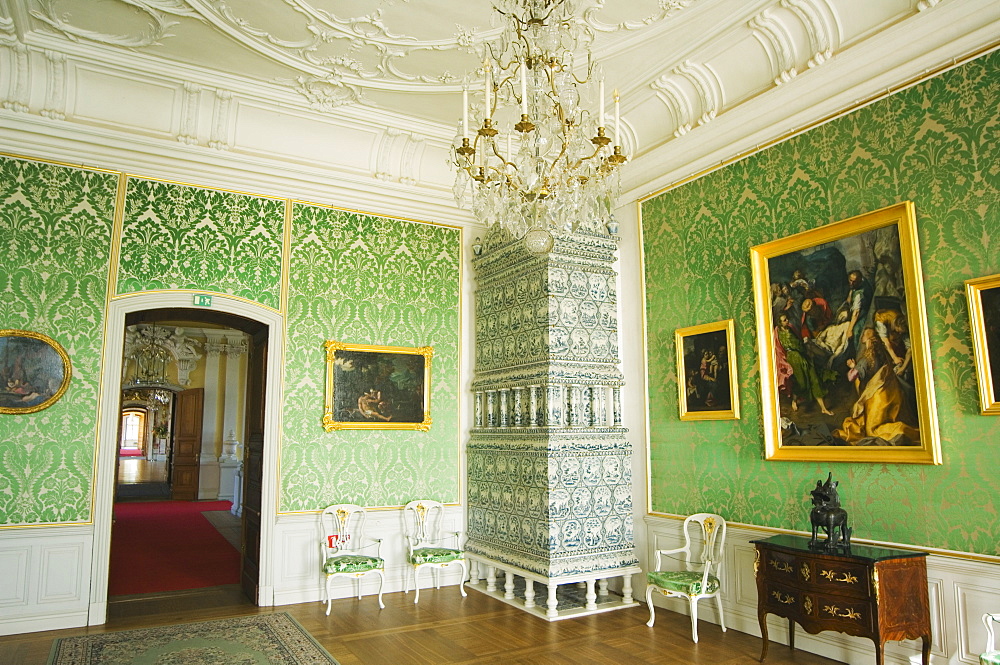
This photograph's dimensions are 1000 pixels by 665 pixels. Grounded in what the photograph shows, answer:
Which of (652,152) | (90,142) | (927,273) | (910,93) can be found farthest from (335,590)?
(910,93)

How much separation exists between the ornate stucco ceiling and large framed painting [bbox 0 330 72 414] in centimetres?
208

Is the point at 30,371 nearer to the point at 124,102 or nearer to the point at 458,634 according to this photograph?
the point at 124,102

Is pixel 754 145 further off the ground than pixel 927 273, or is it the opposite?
pixel 754 145

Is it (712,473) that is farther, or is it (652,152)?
(652,152)

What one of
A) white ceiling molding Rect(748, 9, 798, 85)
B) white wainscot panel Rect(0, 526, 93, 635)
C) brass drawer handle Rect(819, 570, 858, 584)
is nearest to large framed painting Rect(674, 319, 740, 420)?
brass drawer handle Rect(819, 570, 858, 584)

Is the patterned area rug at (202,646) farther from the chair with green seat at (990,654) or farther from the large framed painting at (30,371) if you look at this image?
the chair with green seat at (990,654)

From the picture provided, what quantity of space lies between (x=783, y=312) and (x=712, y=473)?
160 cm

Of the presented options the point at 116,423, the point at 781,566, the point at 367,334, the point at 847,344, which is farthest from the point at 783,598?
the point at 116,423

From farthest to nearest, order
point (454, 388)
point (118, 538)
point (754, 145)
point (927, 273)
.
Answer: point (118, 538), point (454, 388), point (754, 145), point (927, 273)

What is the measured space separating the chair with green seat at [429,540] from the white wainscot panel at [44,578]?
2958 millimetres

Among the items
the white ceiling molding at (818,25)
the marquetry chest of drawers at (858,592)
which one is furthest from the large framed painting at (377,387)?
the white ceiling molding at (818,25)

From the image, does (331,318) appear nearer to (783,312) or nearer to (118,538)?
(783,312)

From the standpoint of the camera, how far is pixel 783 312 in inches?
228

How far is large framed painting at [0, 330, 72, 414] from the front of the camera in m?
6.15
